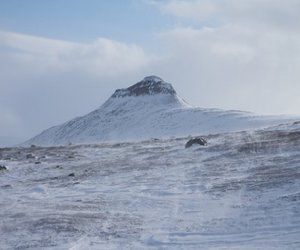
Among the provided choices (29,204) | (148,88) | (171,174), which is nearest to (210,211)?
(29,204)

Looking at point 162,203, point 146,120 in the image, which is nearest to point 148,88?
point 146,120

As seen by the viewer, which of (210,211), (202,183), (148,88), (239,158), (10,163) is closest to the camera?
(210,211)

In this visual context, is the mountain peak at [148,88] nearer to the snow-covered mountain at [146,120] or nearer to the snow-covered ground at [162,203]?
the snow-covered mountain at [146,120]

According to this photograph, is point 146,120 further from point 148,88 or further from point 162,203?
point 162,203

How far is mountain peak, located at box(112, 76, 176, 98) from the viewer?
12677 cm

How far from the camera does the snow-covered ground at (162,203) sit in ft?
51.7

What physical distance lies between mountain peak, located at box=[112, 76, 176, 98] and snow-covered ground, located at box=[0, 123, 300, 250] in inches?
3597

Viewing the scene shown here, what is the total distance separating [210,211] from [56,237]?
19.0ft

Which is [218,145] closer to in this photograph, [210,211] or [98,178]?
[98,178]

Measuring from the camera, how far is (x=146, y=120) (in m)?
103

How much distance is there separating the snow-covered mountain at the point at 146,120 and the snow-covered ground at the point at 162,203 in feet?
140

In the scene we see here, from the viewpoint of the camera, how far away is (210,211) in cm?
1920

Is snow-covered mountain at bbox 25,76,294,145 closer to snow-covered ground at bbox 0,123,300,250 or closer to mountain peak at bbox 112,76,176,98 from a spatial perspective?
mountain peak at bbox 112,76,176,98

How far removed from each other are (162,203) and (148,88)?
108930 mm
